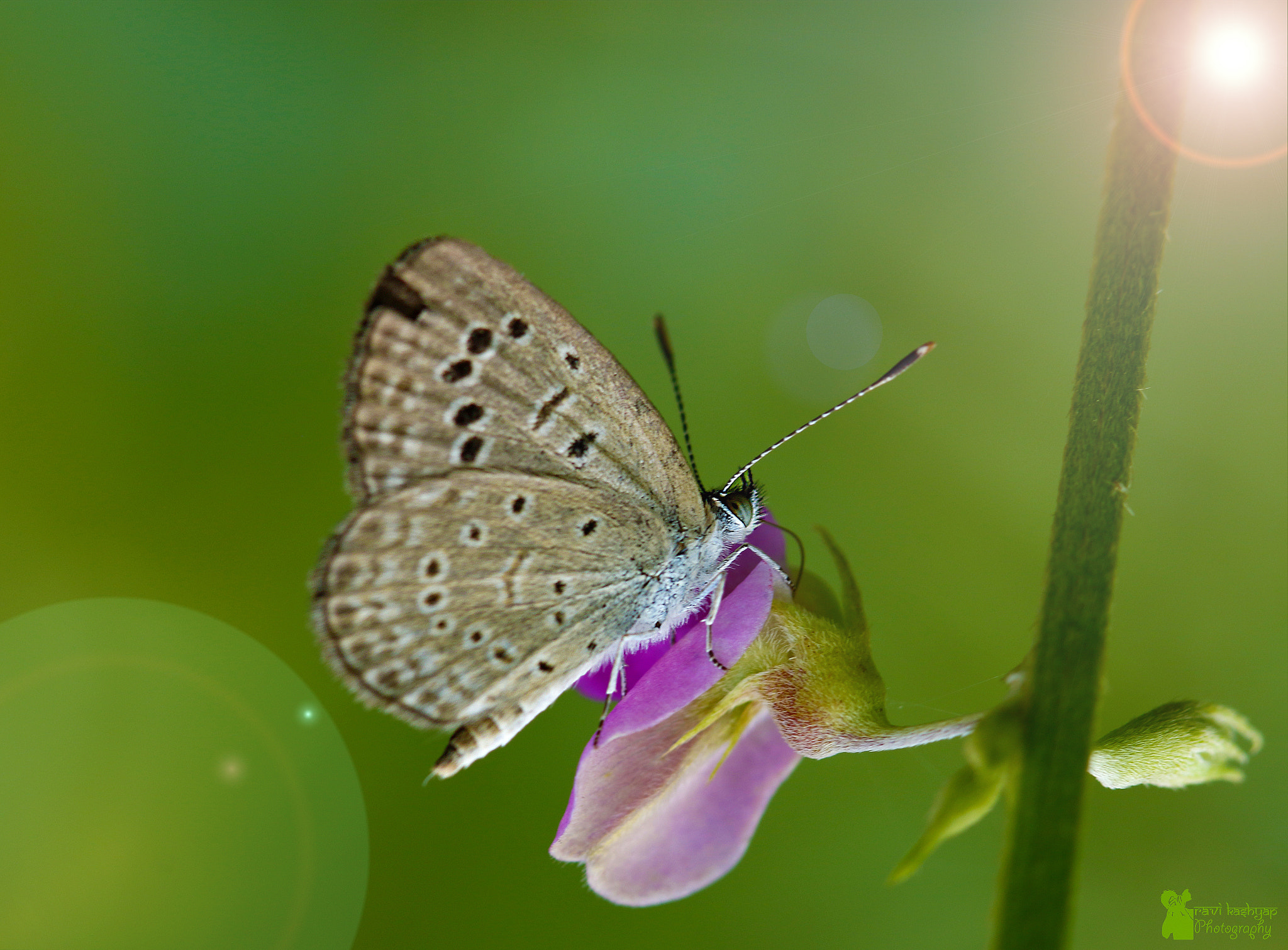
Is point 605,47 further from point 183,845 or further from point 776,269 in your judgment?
point 183,845

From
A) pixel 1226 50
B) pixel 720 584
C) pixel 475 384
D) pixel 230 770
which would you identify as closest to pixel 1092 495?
pixel 1226 50

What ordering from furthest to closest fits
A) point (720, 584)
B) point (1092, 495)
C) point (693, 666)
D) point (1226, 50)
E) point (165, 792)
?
point (165, 792) → point (720, 584) → point (693, 666) → point (1226, 50) → point (1092, 495)

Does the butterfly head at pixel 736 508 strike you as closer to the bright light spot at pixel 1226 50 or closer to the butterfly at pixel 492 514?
the butterfly at pixel 492 514

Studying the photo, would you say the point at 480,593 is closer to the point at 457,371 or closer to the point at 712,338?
the point at 457,371

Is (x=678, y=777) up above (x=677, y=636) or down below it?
below

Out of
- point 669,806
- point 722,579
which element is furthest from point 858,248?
point 669,806

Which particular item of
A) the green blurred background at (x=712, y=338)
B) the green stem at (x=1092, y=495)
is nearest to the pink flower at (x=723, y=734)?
the green stem at (x=1092, y=495)
